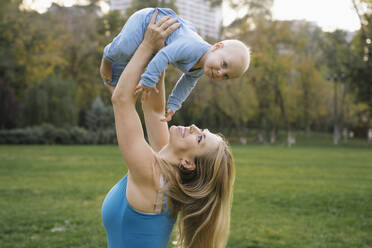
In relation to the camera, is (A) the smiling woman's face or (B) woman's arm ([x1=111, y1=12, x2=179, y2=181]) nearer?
(B) woman's arm ([x1=111, y1=12, x2=179, y2=181])

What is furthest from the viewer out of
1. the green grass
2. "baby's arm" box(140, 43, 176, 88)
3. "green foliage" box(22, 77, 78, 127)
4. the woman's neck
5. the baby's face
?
"green foliage" box(22, 77, 78, 127)

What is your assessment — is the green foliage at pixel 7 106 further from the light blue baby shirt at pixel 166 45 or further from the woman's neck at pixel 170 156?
the woman's neck at pixel 170 156

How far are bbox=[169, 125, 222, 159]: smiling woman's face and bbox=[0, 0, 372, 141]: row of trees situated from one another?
27347 mm

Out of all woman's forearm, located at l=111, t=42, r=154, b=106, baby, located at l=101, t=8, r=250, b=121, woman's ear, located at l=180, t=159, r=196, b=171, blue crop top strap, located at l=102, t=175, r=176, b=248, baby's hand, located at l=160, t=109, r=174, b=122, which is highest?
baby, located at l=101, t=8, r=250, b=121

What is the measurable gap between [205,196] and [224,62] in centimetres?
92

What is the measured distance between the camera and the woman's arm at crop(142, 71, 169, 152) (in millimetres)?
2783

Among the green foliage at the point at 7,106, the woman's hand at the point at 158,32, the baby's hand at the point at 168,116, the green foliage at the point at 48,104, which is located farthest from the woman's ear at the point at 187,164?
the green foliage at the point at 7,106

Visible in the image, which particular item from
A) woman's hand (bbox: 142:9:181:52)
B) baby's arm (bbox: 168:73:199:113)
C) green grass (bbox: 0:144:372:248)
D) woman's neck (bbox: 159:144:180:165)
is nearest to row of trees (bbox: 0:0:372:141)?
green grass (bbox: 0:144:372:248)

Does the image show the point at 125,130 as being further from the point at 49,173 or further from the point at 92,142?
the point at 92,142

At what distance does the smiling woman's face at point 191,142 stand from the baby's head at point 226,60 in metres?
0.48

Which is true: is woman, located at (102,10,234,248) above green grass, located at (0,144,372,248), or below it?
above

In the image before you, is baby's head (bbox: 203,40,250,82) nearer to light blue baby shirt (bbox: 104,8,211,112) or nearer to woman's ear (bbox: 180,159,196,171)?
light blue baby shirt (bbox: 104,8,211,112)

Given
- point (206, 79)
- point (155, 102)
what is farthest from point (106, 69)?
point (206, 79)

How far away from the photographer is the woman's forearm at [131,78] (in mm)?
2250
